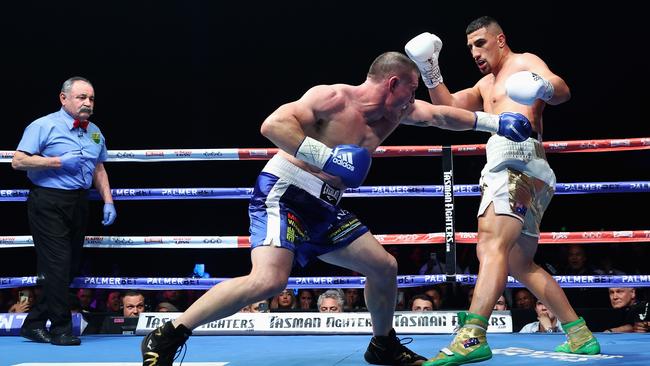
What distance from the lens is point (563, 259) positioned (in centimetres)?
605

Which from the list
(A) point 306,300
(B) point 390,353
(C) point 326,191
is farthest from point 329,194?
(A) point 306,300

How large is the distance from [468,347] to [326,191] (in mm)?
760

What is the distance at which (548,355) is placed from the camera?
9.71ft

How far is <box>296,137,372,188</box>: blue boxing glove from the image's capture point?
2.49m

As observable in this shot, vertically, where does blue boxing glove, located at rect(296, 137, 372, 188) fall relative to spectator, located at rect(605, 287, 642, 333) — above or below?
above

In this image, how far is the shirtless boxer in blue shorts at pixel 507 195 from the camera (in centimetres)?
276

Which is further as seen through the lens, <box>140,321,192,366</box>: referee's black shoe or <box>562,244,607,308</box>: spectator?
<box>562,244,607,308</box>: spectator

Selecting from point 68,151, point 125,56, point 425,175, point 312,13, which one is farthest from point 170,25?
point 68,151

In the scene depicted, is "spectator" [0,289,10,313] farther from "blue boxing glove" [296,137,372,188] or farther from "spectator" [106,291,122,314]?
"blue boxing glove" [296,137,372,188]

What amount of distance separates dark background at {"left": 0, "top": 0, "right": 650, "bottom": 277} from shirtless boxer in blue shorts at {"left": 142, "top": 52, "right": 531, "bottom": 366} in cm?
499

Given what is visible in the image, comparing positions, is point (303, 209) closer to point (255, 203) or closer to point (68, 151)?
point (255, 203)

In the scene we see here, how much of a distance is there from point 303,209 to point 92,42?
19.7 ft

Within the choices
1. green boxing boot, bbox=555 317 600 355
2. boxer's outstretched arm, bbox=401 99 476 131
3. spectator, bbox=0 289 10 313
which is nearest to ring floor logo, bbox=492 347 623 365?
green boxing boot, bbox=555 317 600 355

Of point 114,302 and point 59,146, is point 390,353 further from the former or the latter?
point 114,302
